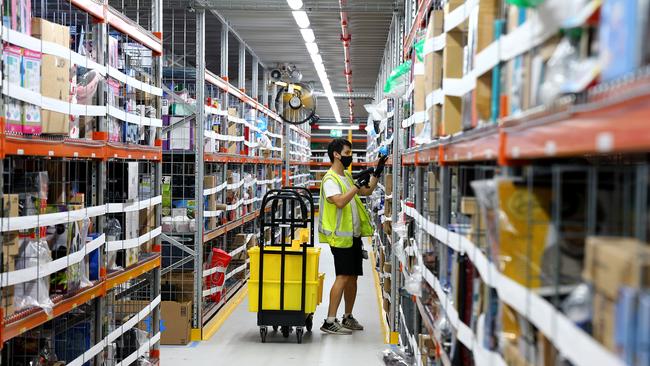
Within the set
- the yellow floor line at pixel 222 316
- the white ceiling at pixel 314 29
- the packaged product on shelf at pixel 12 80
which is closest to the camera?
the packaged product on shelf at pixel 12 80

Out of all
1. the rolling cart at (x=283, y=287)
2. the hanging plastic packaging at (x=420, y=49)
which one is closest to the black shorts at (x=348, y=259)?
the rolling cart at (x=283, y=287)

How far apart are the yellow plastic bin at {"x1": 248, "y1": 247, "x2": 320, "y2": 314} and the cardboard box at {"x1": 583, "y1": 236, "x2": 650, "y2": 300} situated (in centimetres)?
640

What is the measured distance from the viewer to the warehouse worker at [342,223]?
809 cm

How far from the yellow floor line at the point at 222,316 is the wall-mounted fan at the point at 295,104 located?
9.67ft

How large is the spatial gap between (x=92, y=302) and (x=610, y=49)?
4.26m

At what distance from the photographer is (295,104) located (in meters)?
12.4

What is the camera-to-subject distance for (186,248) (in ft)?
26.9

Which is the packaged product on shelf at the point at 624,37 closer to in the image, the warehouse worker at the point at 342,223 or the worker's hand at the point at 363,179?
the warehouse worker at the point at 342,223

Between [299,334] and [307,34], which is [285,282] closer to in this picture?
[299,334]

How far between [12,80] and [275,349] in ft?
16.0

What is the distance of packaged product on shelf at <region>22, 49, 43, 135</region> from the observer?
3.65 metres

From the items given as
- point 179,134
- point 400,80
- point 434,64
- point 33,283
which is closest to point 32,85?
point 33,283

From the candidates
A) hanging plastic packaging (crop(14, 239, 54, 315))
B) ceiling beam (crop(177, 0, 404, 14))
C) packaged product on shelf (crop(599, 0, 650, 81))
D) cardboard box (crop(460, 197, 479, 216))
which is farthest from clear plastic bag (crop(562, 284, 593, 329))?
ceiling beam (crop(177, 0, 404, 14))

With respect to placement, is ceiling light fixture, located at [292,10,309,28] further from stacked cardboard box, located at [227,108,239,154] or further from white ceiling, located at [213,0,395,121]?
stacked cardboard box, located at [227,108,239,154]
